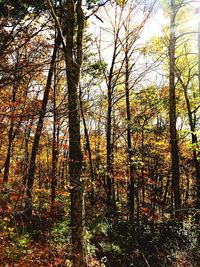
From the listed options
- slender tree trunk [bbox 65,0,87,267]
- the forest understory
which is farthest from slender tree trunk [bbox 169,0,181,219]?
slender tree trunk [bbox 65,0,87,267]

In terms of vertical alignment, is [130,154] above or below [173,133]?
below

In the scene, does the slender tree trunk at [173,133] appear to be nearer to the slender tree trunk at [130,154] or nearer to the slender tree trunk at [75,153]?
the slender tree trunk at [130,154]

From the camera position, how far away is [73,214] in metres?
5.41

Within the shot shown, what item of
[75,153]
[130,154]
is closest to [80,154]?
[75,153]

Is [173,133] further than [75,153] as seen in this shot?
Yes

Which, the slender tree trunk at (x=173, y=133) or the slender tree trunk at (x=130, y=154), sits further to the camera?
the slender tree trunk at (x=130, y=154)

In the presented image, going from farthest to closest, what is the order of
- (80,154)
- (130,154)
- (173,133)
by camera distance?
1. (130,154)
2. (173,133)
3. (80,154)

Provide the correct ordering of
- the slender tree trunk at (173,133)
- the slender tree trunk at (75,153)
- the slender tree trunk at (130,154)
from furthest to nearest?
the slender tree trunk at (130,154)
the slender tree trunk at (173,133)
the slender tree trunk at (75,153)

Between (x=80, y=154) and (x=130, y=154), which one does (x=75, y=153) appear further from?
(x=130, y=154)

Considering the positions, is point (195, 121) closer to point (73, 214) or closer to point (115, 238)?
point (115, 238)

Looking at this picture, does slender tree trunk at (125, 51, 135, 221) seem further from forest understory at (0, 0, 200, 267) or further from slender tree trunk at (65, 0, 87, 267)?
slender tree trunk at (65, 0, 87, 267)

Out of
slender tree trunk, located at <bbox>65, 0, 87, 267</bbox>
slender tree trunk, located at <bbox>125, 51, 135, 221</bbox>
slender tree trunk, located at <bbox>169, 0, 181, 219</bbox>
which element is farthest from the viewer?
slender tree trunk, located at <bbox>125, 51, 135, 221</bbox>

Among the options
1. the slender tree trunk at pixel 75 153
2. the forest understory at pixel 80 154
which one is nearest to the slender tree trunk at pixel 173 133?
the forest understory at pixel 80 154

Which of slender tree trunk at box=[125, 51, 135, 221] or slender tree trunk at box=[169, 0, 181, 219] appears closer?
slender tree trunk at box=[169, 0, 181, 219]
